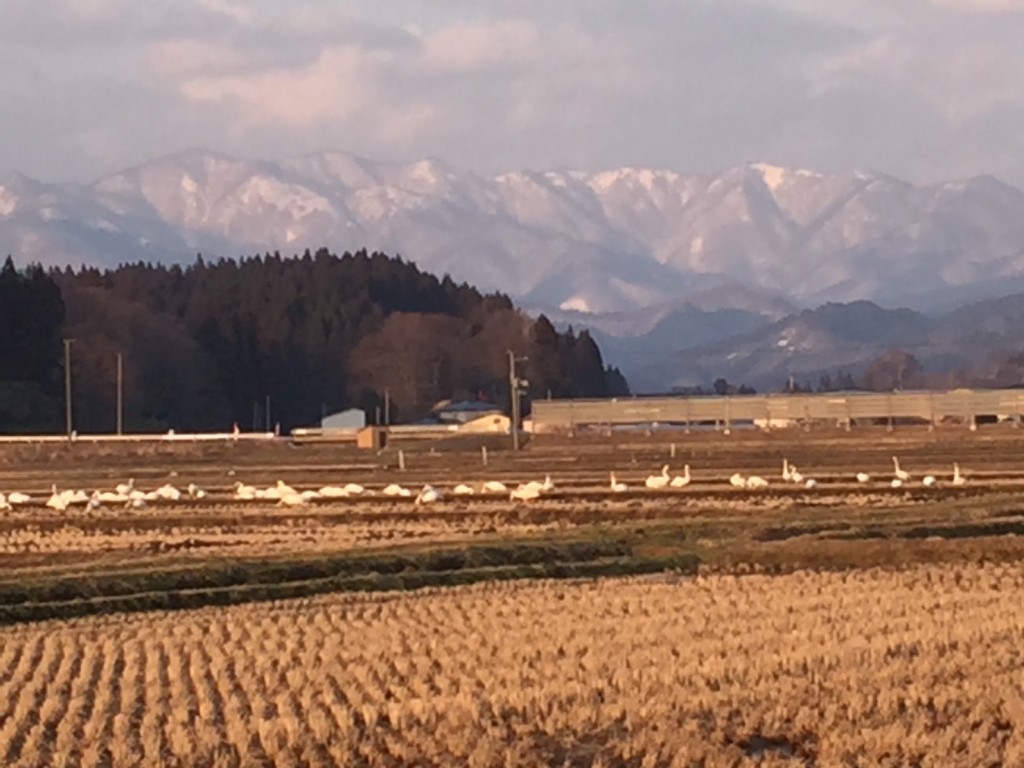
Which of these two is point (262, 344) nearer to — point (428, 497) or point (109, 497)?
point (109, 497)

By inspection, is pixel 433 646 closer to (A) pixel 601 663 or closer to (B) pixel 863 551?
(A) pixel 601 663

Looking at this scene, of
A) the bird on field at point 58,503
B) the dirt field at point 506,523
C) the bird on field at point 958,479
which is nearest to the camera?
the dirt field at point 506,523

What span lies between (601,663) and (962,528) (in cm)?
1816

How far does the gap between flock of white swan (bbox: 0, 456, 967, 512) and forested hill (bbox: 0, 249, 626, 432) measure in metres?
49.3

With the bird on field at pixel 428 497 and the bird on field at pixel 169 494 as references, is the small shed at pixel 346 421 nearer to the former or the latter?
the bird on field at pixel 169 494

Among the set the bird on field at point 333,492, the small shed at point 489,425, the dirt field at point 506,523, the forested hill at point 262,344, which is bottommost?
the dirt field at point 506,523

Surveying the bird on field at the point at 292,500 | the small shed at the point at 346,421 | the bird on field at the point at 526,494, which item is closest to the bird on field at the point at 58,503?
the bird on field at the point at 292,500

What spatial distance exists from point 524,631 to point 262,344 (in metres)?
113

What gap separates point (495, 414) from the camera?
4877 inches

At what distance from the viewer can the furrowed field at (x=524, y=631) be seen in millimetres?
14344

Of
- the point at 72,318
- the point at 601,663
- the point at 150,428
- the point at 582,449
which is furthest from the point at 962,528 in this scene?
the point at 72,318

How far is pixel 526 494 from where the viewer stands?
4800 cm

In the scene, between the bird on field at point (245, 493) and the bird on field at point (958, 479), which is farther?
the bird on field at point (245, 493)

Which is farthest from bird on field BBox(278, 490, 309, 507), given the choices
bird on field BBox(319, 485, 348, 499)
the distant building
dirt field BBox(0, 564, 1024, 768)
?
the distant building
